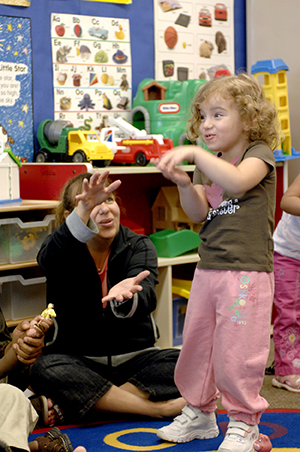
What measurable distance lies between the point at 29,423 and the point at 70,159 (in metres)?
1.01

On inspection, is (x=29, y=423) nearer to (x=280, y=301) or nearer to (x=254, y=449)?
(x=254, y=449)

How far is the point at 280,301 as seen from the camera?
1.86 metres

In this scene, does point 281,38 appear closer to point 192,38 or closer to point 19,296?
point 192,38

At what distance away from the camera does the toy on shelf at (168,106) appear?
2.17 m

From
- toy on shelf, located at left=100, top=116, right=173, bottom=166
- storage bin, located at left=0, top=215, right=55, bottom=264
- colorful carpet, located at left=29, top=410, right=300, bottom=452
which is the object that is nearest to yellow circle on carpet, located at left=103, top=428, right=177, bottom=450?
colorful carpet, located at left=29, top=410, right=300, bottom=452

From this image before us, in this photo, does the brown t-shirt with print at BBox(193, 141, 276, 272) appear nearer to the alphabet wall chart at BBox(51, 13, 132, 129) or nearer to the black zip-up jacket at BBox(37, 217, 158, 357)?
the black zip-up jacket at BBox(37, 217, 158, 357)

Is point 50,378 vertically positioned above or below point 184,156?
below

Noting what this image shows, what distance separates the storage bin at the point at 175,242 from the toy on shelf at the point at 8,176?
2.06 ft

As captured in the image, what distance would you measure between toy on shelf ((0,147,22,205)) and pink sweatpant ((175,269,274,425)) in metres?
0.69

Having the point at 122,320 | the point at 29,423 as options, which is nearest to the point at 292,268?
the point at 122,320

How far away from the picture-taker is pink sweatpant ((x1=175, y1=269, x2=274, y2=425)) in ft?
3.77

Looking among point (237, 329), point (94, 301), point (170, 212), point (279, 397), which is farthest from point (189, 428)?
point (170, 212)

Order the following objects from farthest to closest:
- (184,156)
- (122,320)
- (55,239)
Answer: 1. (122,320)
2. (55,239)
3. (184,156)

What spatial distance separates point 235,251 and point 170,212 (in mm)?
1151
